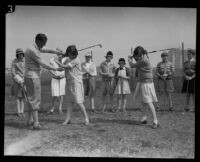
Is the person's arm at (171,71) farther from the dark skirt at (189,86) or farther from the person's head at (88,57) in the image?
the person's head at (88,57)

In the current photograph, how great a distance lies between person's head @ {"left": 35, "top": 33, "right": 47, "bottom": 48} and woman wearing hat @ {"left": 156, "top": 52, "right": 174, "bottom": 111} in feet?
9.77

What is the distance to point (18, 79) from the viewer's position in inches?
301

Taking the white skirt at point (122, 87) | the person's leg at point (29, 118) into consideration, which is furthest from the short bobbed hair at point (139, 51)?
the person's leg at point (29, 118)

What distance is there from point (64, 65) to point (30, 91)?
38.0 inches

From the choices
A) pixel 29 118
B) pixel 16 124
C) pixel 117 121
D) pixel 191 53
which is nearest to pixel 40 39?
pixel 29 118

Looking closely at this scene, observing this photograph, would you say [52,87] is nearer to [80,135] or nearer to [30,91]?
[30,91]

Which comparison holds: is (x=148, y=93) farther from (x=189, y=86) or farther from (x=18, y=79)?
(x=18, y=79)

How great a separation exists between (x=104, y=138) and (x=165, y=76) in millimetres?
2839

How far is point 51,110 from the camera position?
25.8ft

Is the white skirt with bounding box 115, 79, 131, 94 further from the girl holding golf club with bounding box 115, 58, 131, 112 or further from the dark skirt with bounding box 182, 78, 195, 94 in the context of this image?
the dark skirt with bounding box 182, 78, 195, 94

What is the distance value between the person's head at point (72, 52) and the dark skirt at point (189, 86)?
126 inches

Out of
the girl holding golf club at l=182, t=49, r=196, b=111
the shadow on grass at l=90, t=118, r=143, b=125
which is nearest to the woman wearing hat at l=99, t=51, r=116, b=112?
the shadow on grass at l=90, t=118, r=143, b=125

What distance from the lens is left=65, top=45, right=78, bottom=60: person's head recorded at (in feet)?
22.0
